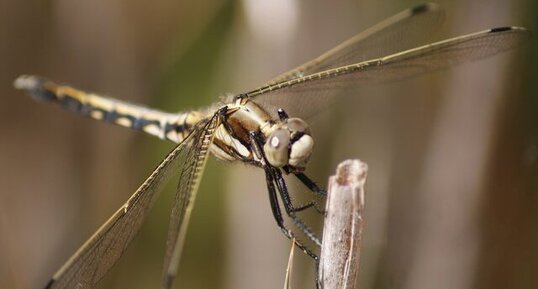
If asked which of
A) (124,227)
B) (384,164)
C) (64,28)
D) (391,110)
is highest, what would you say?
(64,28)

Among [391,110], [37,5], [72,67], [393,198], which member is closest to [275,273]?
[393,198]

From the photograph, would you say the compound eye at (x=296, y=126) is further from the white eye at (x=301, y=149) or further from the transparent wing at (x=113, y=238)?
the transparent wing at (x=113, y=238)

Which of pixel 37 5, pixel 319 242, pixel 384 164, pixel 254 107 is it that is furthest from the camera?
pixel 37 5

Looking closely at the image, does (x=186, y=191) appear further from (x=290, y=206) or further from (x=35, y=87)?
(x=35, y=87)

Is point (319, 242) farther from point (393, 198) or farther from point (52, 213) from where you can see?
point (52, 213)

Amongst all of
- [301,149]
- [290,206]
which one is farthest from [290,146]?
[290,206]

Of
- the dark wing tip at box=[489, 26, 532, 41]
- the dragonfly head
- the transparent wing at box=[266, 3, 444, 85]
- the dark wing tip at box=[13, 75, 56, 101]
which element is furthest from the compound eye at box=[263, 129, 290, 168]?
the dark wing tip at box=[13, 75, 56, 101]

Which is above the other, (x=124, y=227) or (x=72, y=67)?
(x=72, y=67)

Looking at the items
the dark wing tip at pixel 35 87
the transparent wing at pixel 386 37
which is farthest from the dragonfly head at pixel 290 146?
the dark wing tip at pixel 35 87
